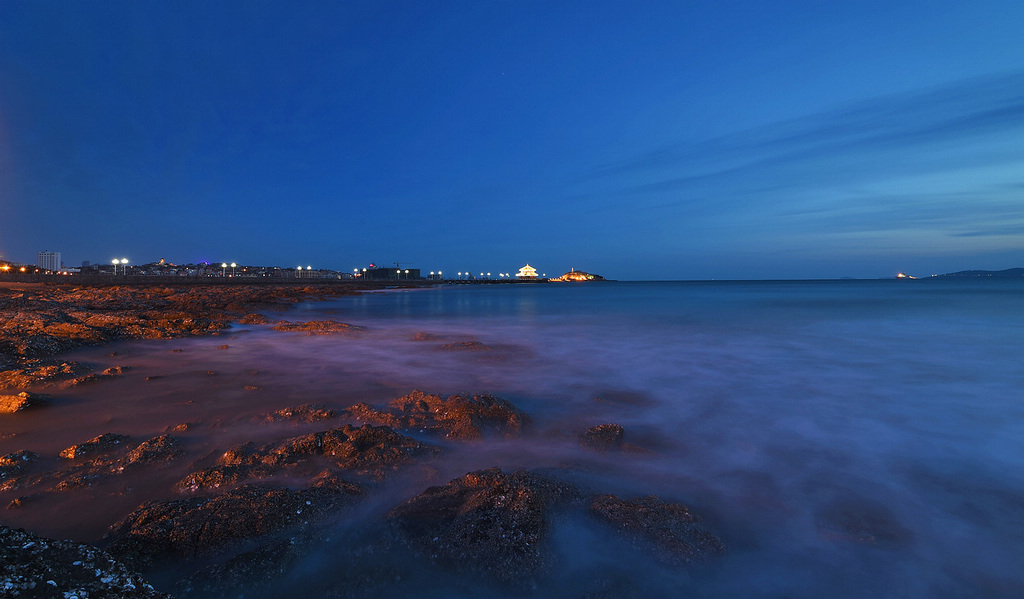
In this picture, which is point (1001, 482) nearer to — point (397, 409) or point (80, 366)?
point (397, 409)

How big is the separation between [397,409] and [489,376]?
2699mm

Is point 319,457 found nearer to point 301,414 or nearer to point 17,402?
point 301,414

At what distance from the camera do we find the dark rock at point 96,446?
404 centimetres

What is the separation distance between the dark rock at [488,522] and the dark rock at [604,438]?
1.19m

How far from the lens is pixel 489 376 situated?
833 cm

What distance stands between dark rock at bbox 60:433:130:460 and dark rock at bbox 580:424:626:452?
489 centimetres

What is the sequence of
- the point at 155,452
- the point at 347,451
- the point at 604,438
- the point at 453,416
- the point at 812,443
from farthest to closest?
the point at 453,416, the point at 812,443, the point at 604,438, the point at 347,451, the point at 155,452

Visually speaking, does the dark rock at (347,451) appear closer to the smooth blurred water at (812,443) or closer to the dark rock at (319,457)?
the dark rock at (319,457)

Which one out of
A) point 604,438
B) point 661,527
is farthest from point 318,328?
point 661,527

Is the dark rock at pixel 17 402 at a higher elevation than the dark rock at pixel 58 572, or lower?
lower

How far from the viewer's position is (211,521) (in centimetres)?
288

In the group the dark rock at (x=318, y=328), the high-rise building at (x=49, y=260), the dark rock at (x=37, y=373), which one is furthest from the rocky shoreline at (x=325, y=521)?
the high-rise building at (x=49, y=260)

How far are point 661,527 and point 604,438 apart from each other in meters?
1.75

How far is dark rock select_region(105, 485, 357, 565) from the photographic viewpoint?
8.96 feet
